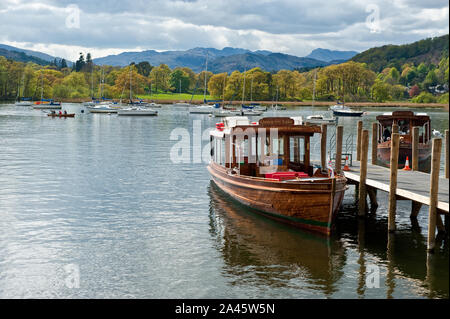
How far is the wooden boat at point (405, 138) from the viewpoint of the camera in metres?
41.7

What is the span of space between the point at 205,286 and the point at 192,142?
4830 centimetres

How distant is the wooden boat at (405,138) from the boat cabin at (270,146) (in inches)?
653

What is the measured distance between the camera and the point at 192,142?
64.8 meters

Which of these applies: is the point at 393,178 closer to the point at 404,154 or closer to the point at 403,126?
the point at 404,154

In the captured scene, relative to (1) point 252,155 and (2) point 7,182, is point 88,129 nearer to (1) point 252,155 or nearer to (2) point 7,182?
(2) point 7,182

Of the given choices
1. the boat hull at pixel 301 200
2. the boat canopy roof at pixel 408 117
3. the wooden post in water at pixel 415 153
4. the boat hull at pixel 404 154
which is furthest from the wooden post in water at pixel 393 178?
the boat canopy roof at pixel 408 117

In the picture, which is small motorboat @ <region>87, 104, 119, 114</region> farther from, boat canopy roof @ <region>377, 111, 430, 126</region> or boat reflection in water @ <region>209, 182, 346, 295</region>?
boat reflection in water @ <region>209, 182, 346, 295</region>

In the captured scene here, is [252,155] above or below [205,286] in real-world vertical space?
above

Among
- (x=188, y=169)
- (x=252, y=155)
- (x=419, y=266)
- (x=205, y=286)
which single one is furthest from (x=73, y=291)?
(x=188, y=169)

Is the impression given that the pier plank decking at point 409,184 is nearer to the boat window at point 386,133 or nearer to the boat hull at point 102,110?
the boat window at point 386,133

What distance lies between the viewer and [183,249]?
67.4 ft

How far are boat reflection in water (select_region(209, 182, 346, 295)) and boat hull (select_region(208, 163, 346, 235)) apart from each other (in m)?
0.45

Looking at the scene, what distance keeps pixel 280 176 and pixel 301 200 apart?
1.65m

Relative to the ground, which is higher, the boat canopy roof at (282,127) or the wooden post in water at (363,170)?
the boat canopy roof at (282,127)
